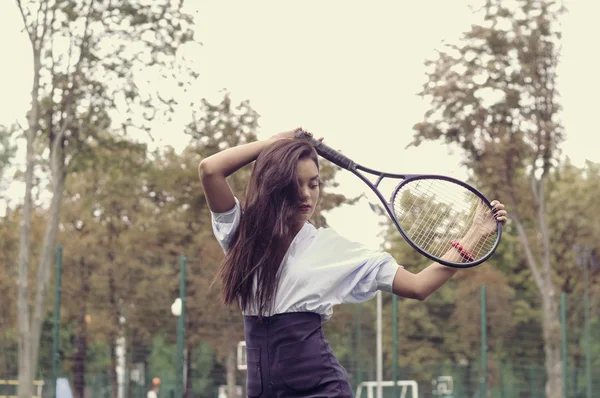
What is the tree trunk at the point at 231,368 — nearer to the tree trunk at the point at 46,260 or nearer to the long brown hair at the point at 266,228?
the tree trunk at the point at 46,260

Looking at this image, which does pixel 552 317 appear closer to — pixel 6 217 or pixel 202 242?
pixel 202 242

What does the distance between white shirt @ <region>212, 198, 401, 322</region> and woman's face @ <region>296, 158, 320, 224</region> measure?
6 cm

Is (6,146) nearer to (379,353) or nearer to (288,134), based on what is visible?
(379,353)

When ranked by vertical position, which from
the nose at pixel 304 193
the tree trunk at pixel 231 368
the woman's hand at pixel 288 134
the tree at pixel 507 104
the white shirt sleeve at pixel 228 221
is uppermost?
the tree at pixel 507 104

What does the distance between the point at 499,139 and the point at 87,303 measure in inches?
302

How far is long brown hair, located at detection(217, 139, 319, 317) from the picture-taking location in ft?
8.99

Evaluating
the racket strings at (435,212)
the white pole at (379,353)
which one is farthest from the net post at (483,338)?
the racket strings at (435,212)

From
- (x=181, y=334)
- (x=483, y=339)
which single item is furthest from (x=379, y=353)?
(x=181, y=334)

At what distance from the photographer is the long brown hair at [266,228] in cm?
274

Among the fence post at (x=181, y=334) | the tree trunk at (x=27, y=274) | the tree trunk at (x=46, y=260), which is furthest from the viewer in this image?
the tree trunk at (x=46, y=260)

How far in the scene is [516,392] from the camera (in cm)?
2353

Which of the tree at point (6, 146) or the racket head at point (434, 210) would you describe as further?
the tree at point (6, 146)

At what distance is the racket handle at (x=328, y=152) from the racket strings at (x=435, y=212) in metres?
0.26

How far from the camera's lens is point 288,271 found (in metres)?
2.73
